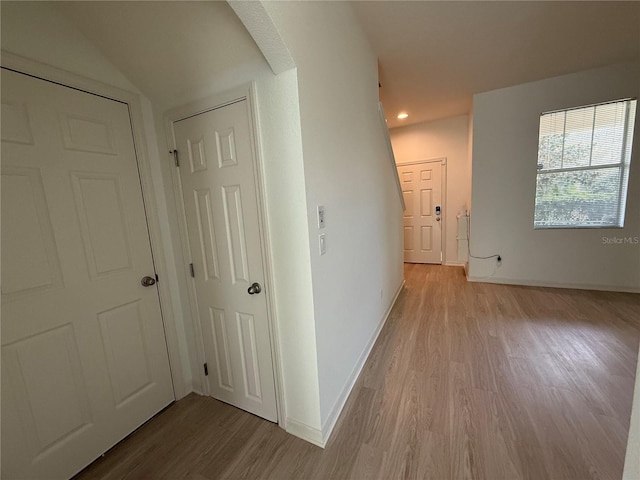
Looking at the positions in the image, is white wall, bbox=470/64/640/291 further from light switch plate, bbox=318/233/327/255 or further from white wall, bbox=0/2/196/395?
white wall, bbox=0/2/196/395

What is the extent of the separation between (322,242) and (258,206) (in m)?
0.39

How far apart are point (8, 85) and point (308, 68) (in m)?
1.29

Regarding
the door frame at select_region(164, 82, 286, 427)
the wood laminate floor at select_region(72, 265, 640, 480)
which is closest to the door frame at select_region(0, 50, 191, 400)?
the door frame at select_region(164, 82, 286, 427)

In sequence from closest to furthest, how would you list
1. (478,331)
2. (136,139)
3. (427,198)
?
(136,139), (478,331), (427,198)

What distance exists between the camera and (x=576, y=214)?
3279mm

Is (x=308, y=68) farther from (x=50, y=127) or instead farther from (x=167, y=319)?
(x=167, y=319)

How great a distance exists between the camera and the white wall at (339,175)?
1228 millimetres

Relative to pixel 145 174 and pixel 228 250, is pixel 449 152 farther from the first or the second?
pixel 145 174

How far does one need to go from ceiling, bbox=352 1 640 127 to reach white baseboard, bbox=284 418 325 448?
9.28 feet

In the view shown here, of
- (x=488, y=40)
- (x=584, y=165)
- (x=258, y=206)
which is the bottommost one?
(x=258, y=206)

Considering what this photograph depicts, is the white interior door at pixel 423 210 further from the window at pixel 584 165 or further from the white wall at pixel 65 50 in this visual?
the white wall at pixel 65 50

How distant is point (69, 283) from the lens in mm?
1249

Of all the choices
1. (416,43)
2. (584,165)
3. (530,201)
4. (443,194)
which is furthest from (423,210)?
(416,43)

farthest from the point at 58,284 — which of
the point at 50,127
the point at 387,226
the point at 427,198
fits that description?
the point at 427,198
